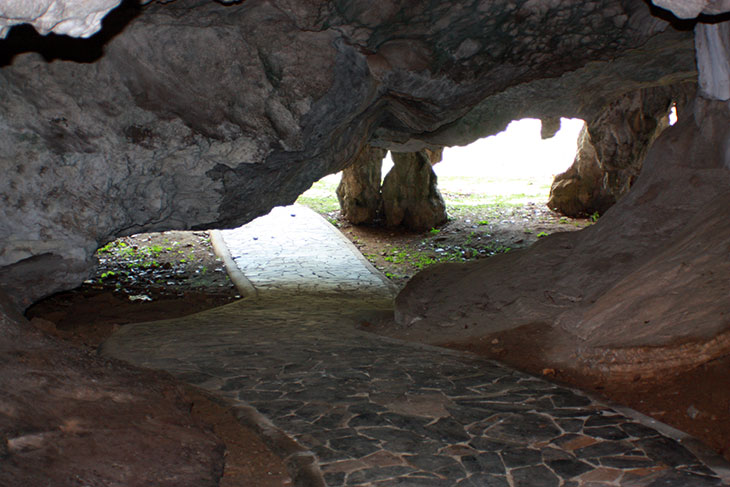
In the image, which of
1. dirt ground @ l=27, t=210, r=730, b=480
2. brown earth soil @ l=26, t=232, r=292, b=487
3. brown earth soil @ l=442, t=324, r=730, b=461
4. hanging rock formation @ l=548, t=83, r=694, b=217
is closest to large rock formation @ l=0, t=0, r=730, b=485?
brown earth soil @ l=442, t=324, r=730, b=461

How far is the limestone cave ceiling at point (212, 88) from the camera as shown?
689 centimetres

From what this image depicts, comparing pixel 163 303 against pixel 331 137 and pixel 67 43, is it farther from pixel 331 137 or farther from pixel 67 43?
pixel 67 43

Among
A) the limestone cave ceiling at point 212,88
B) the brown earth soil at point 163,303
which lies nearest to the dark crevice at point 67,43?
the limestone cave ceiling at point 212,88

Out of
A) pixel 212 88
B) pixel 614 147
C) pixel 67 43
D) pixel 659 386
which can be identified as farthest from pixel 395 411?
pixel 614 147

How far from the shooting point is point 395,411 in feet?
17.7

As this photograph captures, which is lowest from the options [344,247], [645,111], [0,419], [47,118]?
[344,247]

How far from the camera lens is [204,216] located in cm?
890

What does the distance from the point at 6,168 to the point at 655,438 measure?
6.86m

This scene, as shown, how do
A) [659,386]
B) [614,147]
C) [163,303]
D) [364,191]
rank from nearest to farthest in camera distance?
[659,386] < [163,303] < [614,147] < [364,191]

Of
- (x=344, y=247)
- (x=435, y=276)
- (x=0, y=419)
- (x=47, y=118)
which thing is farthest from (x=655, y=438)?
(x=344, y=247)

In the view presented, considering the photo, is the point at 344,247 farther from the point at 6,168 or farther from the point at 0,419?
the point at 0,419

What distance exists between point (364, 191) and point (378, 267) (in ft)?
14.5

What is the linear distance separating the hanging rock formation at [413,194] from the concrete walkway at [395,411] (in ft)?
30.2

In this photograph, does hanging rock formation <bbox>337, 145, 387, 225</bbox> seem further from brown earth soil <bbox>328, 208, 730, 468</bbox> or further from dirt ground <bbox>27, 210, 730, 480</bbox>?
brown earth soil <bbox>328, 208, 730, 468</bbox>
